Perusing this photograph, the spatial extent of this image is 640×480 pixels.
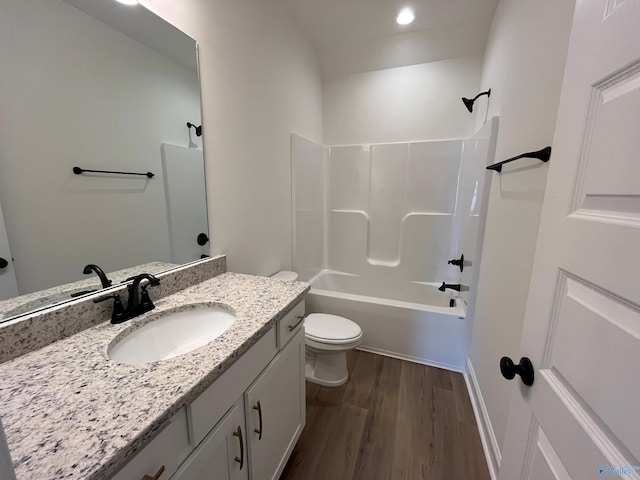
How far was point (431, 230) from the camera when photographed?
2.61 metres

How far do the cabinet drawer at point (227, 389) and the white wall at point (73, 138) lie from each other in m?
0.63

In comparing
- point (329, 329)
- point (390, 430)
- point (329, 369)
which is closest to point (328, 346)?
point (329, 329)

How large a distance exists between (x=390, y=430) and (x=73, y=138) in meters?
2.00

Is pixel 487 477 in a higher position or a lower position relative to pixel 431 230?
lower

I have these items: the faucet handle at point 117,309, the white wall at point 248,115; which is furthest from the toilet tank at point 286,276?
the faucet handle at point 117,309

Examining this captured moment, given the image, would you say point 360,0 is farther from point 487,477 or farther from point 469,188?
point 487,477

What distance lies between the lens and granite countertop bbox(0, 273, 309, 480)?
443 millimetres

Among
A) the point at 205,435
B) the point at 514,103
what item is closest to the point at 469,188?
the point at 514,103

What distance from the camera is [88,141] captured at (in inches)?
34.5

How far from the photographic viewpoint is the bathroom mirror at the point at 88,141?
74 cm

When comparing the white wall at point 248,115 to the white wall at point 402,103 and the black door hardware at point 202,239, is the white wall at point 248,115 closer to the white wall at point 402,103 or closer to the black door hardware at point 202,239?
the black door hardware at point 202,239

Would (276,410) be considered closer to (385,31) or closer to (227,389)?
(227,389)

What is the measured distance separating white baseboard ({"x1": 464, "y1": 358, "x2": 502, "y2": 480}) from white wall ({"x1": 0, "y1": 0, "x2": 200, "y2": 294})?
188 centimetres

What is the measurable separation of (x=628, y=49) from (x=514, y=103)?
3.82 feet
